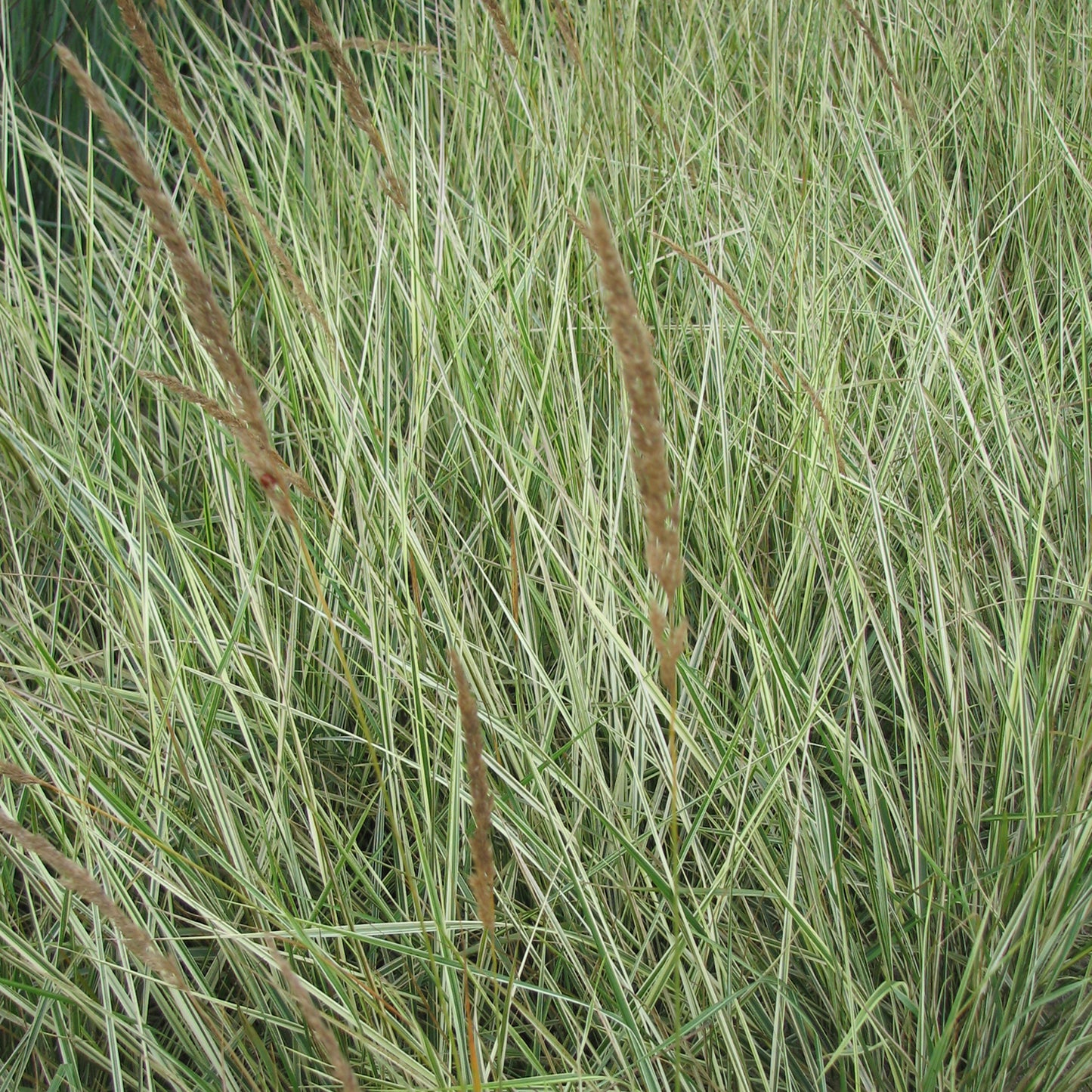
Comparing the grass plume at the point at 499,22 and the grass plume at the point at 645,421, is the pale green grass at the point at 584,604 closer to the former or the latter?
the grass plume at the point at 499,22

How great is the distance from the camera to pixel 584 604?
1.09 m

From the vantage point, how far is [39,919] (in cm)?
111

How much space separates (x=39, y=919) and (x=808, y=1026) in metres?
0.85

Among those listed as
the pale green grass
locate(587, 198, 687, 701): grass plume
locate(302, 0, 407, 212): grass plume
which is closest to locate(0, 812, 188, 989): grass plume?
the pale green grass

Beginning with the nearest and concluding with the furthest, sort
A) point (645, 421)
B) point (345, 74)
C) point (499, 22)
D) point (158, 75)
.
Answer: point (645, 421)
point (158, 75)
point (345, 74)
point (499, 22)

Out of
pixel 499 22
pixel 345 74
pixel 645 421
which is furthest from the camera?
pixel 499 22

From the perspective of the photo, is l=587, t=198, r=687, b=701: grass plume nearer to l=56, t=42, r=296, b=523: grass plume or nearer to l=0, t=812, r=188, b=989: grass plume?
l=56, t=42, r=296, b=523: grass plume

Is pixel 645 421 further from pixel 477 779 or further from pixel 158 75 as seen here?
pixel 158 75

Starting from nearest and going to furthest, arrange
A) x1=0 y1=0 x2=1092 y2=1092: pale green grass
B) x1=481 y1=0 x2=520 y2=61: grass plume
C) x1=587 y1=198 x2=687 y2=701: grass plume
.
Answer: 1. x1=587 y1=198 x2=687 y2=701: grass plume
2. x1=0 y1=0 x2=1092 y2=1092: pale green grass
3. x1=481 y1=0 x2=520 y2=61: grass plume

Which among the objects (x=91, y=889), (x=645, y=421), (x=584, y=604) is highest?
(x=645, y=421)

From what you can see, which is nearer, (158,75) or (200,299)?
(200,299)

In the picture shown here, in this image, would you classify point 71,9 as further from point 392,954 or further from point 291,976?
point 291,976

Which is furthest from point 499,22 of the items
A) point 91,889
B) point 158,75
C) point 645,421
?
point 91,889

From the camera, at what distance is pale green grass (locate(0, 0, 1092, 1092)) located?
923mm
